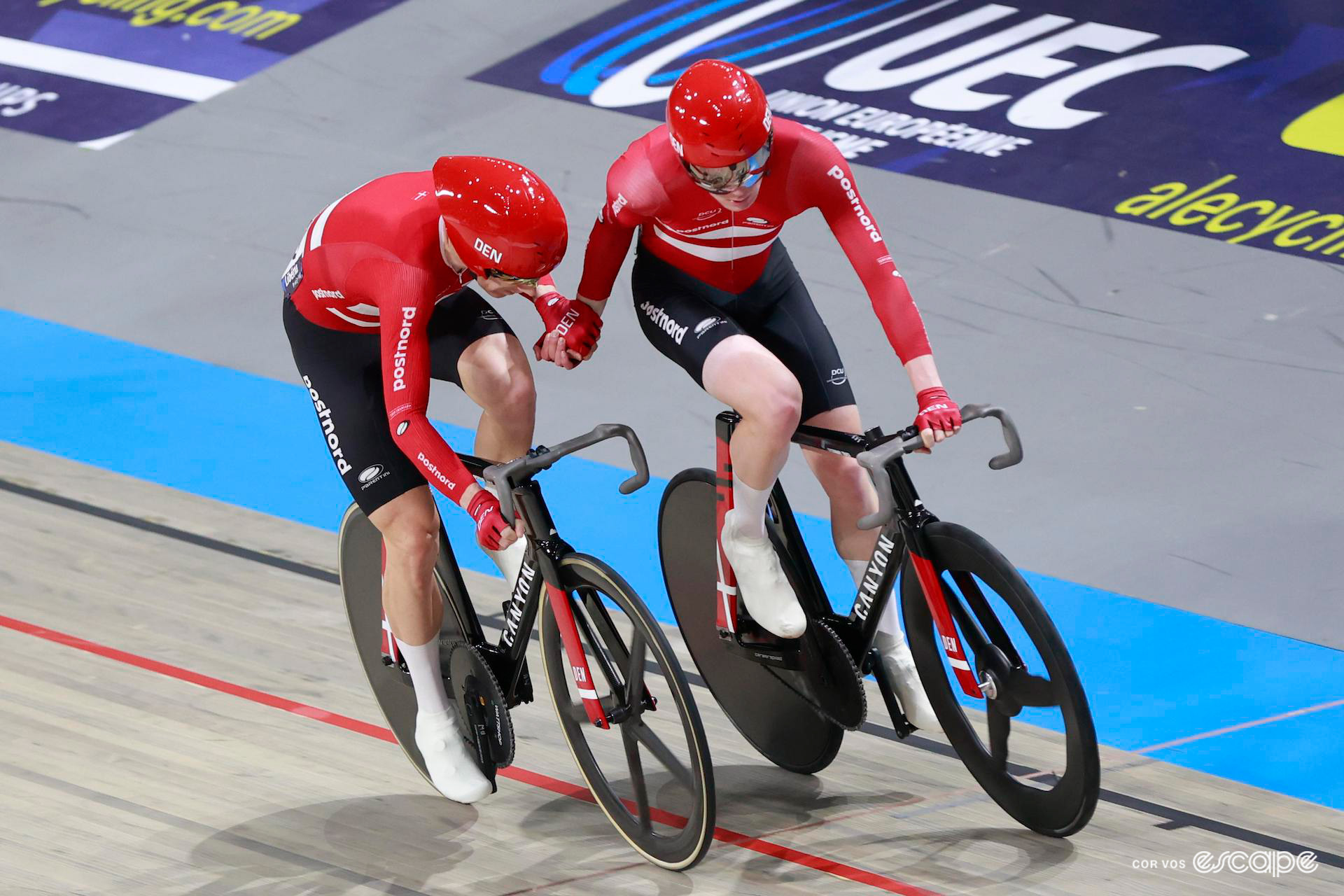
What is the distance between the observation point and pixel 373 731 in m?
4.08

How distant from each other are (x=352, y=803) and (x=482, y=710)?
41cm

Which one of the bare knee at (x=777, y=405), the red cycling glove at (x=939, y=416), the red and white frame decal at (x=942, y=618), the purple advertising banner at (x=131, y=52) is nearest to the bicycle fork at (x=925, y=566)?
the red and white frame decal at (x=942, y=618)

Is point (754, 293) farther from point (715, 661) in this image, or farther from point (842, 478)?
point (715, 661)

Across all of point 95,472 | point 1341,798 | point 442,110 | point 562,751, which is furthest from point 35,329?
point 1341,798

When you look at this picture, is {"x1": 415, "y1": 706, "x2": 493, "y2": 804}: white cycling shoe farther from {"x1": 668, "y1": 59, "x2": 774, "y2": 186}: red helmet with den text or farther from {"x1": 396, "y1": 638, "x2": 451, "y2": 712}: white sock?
{"x1": 668, "y1": 59, "x2": 774, "y2": 186}: red helmet with den text

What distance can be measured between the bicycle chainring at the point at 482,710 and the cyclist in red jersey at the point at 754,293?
1.82ft

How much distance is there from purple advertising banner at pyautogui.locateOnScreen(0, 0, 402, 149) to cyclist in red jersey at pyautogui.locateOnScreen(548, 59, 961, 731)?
16.7 feet

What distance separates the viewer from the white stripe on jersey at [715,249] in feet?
11.3

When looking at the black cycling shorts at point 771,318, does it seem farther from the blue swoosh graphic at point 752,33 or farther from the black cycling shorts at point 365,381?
the blue swoosh graphic at point 752,33

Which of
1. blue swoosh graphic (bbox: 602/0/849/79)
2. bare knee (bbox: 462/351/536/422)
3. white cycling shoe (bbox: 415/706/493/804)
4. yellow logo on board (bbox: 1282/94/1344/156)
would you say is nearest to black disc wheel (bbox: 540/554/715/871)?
white cycling shoe (bbox: 415/706/493/804)

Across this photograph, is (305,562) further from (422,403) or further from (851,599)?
(422,403)

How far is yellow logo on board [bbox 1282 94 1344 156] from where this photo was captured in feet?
21.6

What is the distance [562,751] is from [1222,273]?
10.6 ft

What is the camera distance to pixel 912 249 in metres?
6.41
